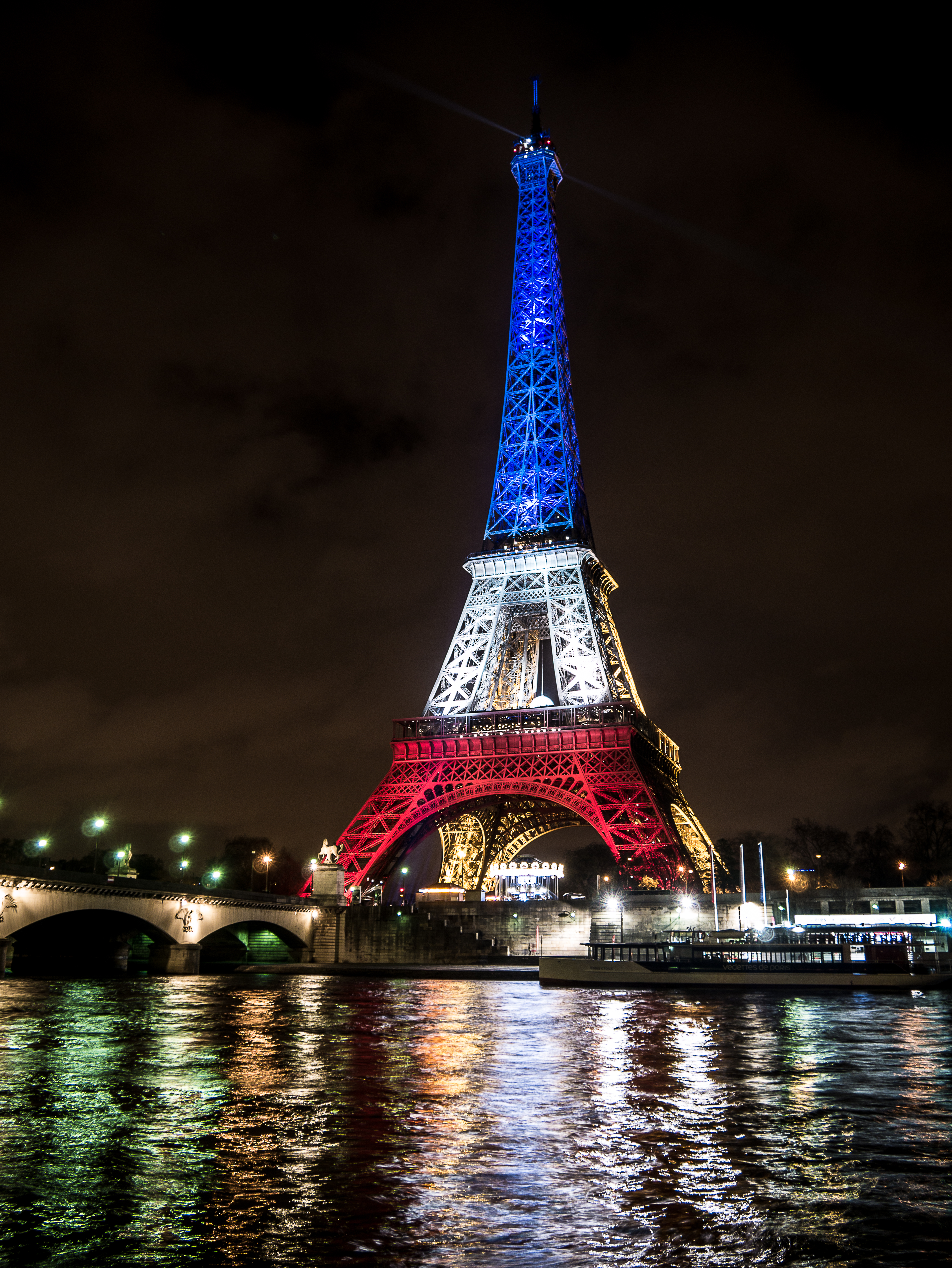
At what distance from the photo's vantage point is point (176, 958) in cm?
6850

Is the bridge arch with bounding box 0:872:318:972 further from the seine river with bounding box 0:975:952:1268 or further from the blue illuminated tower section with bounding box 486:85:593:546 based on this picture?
the blue illuminated tower section with bounding box 486:85:593:546

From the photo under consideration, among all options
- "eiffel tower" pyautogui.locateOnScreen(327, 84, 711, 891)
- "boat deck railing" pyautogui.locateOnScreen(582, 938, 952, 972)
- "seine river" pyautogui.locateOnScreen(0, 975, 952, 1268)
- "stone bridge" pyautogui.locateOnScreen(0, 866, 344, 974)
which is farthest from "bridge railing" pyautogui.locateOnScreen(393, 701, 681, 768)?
"seine river" pyautogui.locateOnScreen(0, 975, 952, 1268)

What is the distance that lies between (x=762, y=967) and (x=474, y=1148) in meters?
43.5

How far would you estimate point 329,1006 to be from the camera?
4094cm

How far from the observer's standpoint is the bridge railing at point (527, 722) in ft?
249

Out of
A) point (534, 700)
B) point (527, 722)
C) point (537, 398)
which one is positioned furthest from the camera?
point (537, 398)

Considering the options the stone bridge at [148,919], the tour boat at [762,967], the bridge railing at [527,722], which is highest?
the bridge railing at [527,722]

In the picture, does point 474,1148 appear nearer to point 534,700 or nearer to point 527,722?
point 527,722

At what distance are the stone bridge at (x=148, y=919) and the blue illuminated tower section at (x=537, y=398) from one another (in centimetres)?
3550

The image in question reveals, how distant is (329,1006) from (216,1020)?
8172 mm

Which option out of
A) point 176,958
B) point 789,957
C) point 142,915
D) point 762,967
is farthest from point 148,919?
point 789,957

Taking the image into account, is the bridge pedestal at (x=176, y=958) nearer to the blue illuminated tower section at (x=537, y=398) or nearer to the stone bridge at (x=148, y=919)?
the stone bridge at (x=148, y=919)

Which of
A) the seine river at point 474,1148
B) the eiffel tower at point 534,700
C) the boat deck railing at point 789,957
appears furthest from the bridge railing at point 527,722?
the seine river at point 474,1148

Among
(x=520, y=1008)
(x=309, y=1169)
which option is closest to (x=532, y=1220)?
(x=309, y=1169)
